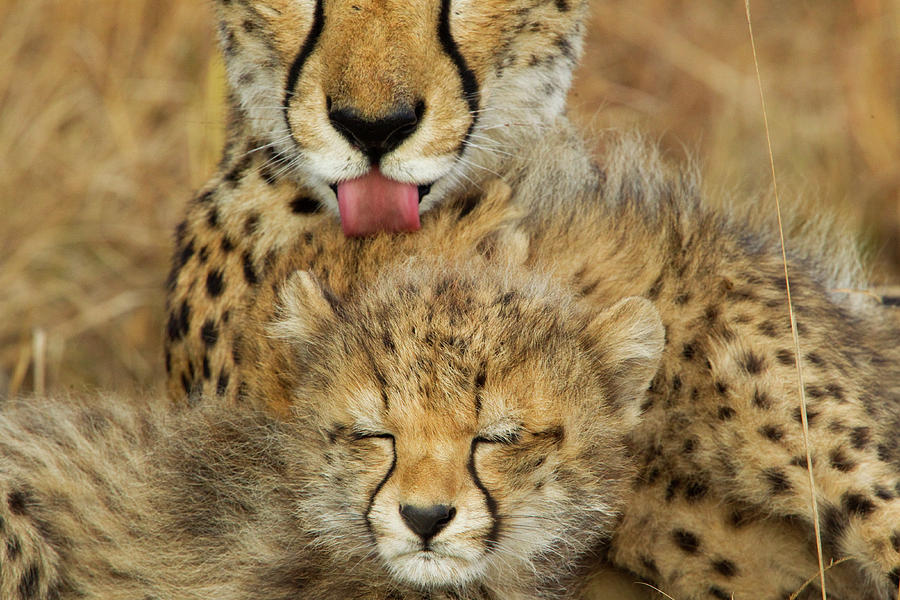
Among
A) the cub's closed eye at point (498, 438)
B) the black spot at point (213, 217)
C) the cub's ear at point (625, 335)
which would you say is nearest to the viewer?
the cub's closed eye at point (498, 438)

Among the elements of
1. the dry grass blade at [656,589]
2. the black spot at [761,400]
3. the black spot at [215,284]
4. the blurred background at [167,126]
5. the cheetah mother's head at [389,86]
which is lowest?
the blurred background at [167,126]

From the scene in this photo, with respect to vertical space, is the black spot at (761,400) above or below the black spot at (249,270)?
above

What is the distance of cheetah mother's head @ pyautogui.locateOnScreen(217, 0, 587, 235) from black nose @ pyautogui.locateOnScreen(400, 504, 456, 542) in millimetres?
659

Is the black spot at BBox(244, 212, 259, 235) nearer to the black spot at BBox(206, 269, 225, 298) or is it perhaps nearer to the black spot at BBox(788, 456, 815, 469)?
the black spot at BBox(206, 269, 225, 298)

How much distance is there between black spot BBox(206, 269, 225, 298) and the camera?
274 centimetres

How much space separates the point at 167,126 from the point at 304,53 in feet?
8.18

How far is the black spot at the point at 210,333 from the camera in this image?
2.72 meters

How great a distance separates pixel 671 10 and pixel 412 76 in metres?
3.82

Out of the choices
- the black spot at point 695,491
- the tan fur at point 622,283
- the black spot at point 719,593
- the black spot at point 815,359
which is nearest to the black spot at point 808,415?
the tan fur at point 622,283

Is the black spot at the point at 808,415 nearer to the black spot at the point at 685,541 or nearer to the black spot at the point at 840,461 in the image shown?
the black spot at the point at 840,461

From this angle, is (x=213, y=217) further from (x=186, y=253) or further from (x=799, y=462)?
(x=799, y=462)

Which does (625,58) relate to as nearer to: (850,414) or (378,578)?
(850,414)

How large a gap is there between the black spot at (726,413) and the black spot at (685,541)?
0.78 feet

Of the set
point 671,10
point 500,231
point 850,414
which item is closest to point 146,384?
point 500,231
